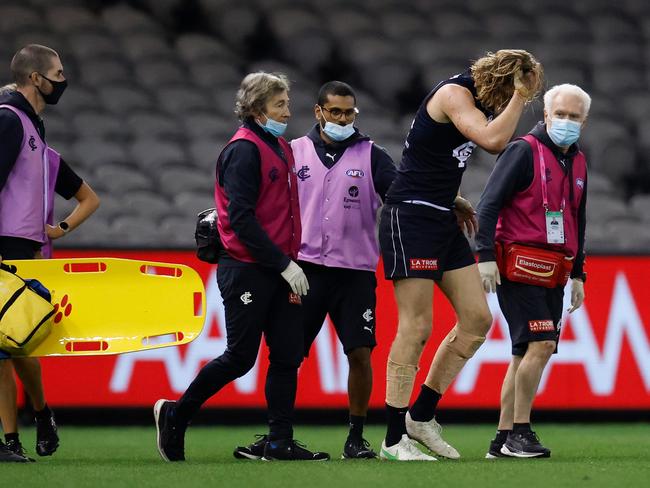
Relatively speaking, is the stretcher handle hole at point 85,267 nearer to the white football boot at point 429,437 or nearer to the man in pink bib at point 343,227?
the man in pink bib at point 343,227

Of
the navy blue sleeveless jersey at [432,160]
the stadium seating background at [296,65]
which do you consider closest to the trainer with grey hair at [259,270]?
the navy blue sleeveless jersey at [432,160]

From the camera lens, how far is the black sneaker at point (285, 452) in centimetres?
742

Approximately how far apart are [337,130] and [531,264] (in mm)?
1391

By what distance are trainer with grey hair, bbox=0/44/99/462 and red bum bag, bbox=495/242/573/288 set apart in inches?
101

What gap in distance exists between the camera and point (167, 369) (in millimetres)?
10570

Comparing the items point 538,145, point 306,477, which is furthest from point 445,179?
point 306,477

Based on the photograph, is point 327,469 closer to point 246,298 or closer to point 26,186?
point 246,298

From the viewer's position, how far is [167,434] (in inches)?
294

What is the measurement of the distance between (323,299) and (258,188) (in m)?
1.05

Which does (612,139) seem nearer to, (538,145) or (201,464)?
(538,145)

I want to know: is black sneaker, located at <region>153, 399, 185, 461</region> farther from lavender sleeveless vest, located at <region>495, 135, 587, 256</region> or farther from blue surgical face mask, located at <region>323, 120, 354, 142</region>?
lavender sleeveless vest, located at <region>495, 135, 587, 256</region>

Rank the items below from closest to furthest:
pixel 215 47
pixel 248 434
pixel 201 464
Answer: pixel 201 464
pixel 248 434
pixel 215 47

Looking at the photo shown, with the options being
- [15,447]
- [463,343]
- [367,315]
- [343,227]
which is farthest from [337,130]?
[15,447]

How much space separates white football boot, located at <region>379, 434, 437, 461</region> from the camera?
7.29 m
